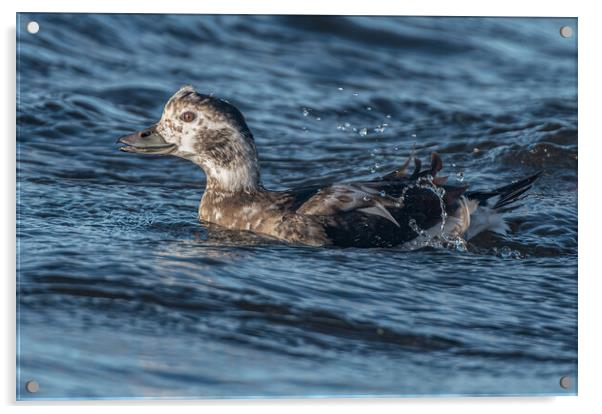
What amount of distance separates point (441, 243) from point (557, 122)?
87 cm

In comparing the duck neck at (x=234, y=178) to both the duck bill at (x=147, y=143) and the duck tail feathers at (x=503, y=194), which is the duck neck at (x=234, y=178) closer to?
the duck bill at (x=147, y=143)

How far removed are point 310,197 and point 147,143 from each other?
0.87 m

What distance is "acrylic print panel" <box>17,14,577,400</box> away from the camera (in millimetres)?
6133

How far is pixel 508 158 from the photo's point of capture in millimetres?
8109

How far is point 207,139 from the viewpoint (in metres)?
7.65

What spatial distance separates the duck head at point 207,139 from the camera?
24.8 feet

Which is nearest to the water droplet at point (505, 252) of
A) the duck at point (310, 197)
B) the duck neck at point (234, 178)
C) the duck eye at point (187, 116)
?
the duck at point (310, 197)

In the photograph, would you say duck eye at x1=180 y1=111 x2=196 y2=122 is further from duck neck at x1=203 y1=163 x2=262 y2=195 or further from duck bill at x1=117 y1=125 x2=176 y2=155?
duck neck at x1=203 y1=163 x2=262 y2=195

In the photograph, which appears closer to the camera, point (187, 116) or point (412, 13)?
point (412, 13)

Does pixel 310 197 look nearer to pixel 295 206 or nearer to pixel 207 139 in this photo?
pixel 295 206

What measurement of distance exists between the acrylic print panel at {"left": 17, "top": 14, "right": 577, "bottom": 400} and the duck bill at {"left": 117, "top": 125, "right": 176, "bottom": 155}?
0.4 inches

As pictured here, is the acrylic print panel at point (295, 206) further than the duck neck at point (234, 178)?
No

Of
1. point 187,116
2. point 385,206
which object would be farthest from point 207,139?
point 385,206
